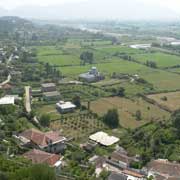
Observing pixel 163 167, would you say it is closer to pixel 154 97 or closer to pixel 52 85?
pixel 154 97

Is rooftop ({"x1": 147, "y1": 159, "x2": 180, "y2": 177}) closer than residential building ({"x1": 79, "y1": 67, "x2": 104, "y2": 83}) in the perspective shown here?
Yes

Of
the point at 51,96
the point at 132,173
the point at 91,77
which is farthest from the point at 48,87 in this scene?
the point at 132,173

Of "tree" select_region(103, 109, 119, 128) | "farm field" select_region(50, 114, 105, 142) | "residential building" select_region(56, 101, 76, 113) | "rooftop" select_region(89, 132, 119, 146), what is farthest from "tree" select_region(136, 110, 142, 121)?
"residential building" select_region(56, 101, 76, 113)

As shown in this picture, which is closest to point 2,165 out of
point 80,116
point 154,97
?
point 80,116

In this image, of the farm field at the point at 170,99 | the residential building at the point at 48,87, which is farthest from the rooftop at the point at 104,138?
the residential building at the point at 48,87

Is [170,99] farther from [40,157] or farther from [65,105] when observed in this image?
[40,157]

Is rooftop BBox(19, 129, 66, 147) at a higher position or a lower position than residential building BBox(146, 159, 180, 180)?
higher

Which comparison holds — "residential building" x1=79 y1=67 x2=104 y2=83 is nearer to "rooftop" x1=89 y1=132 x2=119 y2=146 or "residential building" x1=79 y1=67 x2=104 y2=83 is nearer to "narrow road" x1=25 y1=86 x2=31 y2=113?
"narrow road" x1=25 y1=86 x2=31 y2=113
